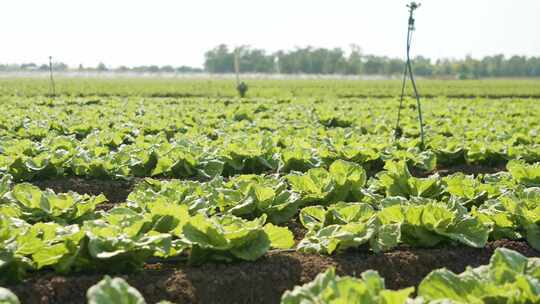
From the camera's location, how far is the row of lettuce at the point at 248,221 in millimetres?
3672

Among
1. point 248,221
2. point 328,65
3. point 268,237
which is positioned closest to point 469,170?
point 248,221

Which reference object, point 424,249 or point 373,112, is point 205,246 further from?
→ point 373,112

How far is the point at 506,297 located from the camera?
2.64 m

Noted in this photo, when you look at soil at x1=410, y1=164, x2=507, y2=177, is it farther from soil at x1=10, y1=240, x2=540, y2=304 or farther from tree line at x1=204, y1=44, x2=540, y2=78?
tree line at x1=204, y1=44, x2=540, y2=78

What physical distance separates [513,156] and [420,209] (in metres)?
5.02

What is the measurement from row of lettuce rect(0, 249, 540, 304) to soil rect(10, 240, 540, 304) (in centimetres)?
88

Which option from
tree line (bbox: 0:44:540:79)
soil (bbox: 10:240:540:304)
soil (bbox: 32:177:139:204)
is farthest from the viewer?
tree line (bbox: 0:44:540:79)

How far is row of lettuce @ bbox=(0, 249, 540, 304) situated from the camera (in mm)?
2535

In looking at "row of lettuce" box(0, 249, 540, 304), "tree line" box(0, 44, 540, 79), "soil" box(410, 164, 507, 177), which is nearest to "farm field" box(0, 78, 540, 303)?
"row of lettuce" box(0, 249, 540, 304)

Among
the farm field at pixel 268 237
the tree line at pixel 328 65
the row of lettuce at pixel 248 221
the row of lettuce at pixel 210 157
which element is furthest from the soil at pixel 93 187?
the tree line at pixel 328 65

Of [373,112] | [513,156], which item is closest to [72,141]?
[513,156]

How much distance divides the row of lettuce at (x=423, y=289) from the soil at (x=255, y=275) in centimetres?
88

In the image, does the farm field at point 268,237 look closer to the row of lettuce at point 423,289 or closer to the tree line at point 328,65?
the row of lettuce at point 423,289

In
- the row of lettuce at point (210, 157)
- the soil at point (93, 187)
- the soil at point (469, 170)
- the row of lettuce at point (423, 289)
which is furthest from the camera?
the soil at point (469, 170)
